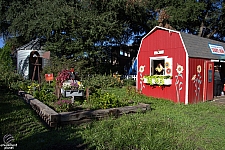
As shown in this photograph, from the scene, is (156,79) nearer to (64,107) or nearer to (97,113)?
(97,113)

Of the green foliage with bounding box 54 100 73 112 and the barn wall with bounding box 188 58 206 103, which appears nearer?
the green foliage with bounding box 54 100 73 112

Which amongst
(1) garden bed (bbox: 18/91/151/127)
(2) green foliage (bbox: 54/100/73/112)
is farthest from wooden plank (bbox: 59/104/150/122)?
(2) green foliage (bbox: 54/100/73/112)

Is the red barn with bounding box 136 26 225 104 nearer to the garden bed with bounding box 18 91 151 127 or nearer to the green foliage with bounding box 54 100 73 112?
the garden bed with bounding box 18 91 151 127

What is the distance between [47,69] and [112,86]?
15.4 ft

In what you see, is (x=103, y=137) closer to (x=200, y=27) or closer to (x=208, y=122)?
(x=208, y=122)

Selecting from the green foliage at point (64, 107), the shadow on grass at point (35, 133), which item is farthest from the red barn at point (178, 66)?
the shadow on grass at point (35, 133)

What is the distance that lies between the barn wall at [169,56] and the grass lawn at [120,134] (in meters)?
3.02

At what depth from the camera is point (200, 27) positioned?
20.7 metres

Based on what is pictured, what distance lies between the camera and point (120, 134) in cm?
388

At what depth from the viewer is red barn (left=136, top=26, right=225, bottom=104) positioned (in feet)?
27.2

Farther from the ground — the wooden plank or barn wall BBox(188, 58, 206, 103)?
barn wall BBox(188, 58, 206, 103)

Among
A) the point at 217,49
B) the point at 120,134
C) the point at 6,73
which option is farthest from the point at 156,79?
the point at 6,73

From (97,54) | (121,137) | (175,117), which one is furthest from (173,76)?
(97,54)

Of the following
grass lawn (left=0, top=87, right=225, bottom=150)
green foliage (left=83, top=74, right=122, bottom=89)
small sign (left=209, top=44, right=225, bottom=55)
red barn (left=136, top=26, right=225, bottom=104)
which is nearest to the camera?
grass lawn (left=0, top=87, right=225, bottom=150)
